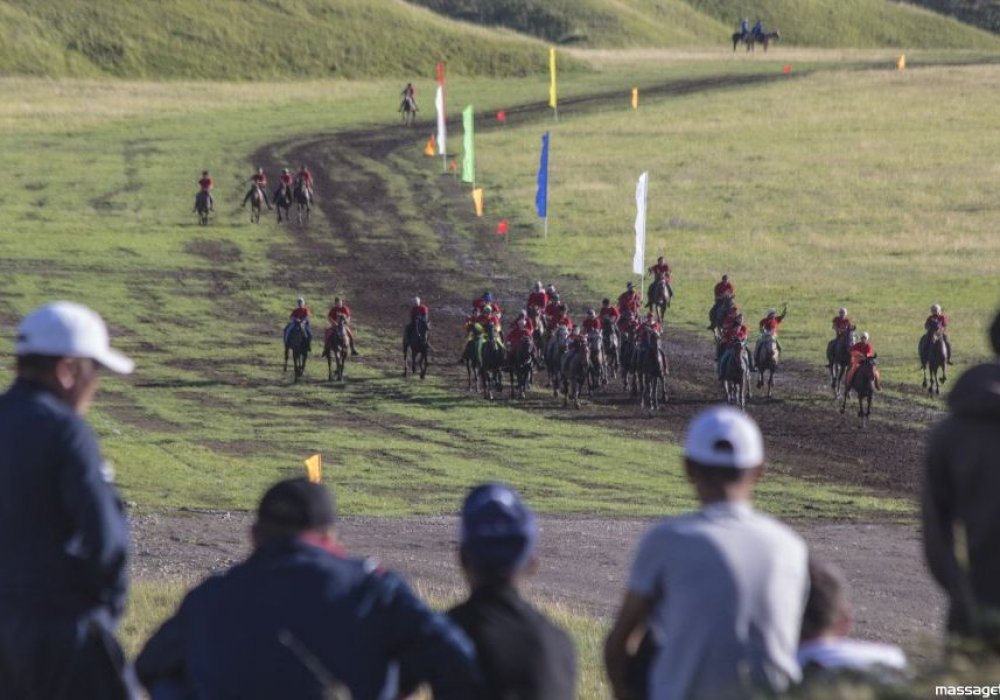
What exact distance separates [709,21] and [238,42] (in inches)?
2247

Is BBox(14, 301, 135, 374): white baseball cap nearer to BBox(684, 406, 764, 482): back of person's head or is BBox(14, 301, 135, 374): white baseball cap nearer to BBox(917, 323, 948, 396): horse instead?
BBox(684, 406, 764, 482): back of person's head

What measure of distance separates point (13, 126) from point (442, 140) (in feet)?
71.8

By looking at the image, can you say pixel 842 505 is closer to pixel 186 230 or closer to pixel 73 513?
pixel 73 513

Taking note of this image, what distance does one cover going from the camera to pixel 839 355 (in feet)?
122

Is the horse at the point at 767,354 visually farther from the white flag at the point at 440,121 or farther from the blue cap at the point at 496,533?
the white flag at the point at 440,121

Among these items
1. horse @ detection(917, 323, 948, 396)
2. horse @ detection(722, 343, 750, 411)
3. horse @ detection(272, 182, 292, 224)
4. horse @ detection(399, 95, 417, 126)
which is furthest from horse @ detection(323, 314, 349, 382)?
horse @ detection(399, 95, 417, 126)

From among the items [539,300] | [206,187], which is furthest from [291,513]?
[206,187]

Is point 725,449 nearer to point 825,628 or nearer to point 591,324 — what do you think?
point 825,628

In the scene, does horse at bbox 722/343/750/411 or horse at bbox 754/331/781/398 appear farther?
horse at bbox 754/331/781/398

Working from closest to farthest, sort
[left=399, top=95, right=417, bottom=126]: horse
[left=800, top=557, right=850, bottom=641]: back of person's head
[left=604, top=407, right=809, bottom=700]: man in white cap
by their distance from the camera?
[left=604, top=407, right=809, bottom=700]: man in white cap
[left=800, top=557, right=850, bottom=641]: back of person's head
[left=399, top=95, right=417, bottom=126]: horse

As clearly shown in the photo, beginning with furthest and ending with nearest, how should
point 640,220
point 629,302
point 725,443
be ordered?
point 640,220
point 629,302
point 725,443

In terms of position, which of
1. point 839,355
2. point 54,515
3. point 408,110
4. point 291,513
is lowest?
point 839,355

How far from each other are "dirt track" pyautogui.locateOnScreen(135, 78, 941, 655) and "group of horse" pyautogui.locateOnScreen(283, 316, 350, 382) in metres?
1.87

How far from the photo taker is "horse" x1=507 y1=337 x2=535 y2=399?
36.8 metres
